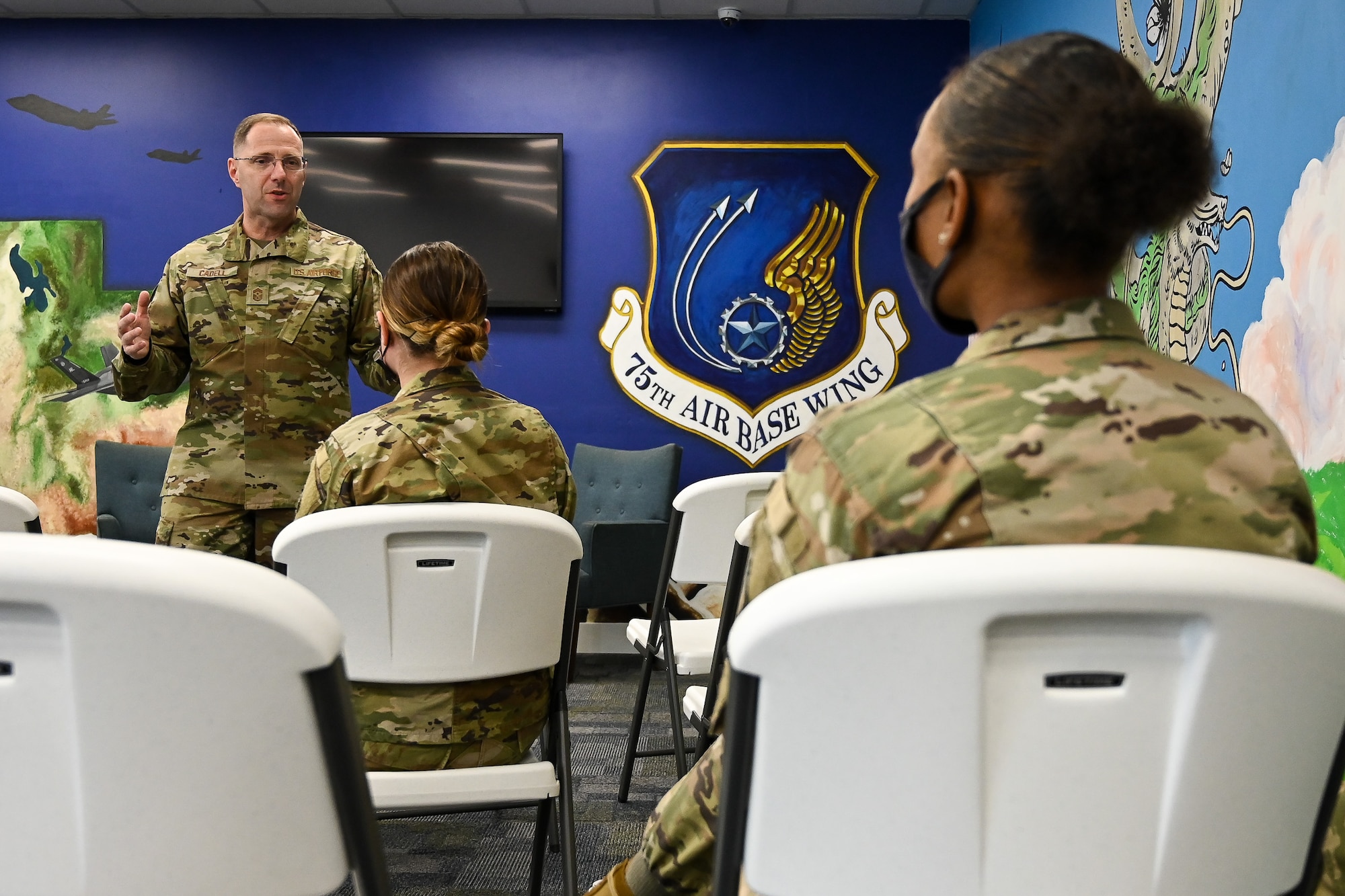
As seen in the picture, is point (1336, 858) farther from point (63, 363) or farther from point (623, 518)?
point (63, 363)

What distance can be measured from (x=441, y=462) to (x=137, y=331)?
4.41 feet

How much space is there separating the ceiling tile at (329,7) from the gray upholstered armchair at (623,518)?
2.33 meters

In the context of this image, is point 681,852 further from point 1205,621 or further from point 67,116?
point 67,116

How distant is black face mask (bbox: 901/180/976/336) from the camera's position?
1.01 metres

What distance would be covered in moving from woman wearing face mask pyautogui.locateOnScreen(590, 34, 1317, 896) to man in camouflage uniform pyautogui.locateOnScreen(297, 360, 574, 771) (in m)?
0.77

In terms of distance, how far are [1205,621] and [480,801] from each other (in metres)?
1.21

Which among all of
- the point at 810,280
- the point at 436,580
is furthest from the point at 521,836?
the point at 810,280

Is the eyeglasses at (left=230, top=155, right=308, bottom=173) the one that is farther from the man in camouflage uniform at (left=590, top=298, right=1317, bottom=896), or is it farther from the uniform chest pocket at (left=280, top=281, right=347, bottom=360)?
the man in camouflage uniform at (left=590, top=298, right=1317, bottom=896)

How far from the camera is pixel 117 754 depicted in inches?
26.9

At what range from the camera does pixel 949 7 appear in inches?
208

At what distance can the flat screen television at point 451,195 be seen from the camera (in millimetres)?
5344

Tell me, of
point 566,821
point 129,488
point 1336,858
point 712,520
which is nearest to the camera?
point 1336,858

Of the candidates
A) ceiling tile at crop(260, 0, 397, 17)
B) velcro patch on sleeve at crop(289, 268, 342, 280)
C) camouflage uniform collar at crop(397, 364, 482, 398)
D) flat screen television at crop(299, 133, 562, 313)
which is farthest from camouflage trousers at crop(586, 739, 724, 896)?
ceiling tile at crop(260, 0, 397, 17)

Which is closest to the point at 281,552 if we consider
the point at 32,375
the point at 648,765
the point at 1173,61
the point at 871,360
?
the point at 648,765
